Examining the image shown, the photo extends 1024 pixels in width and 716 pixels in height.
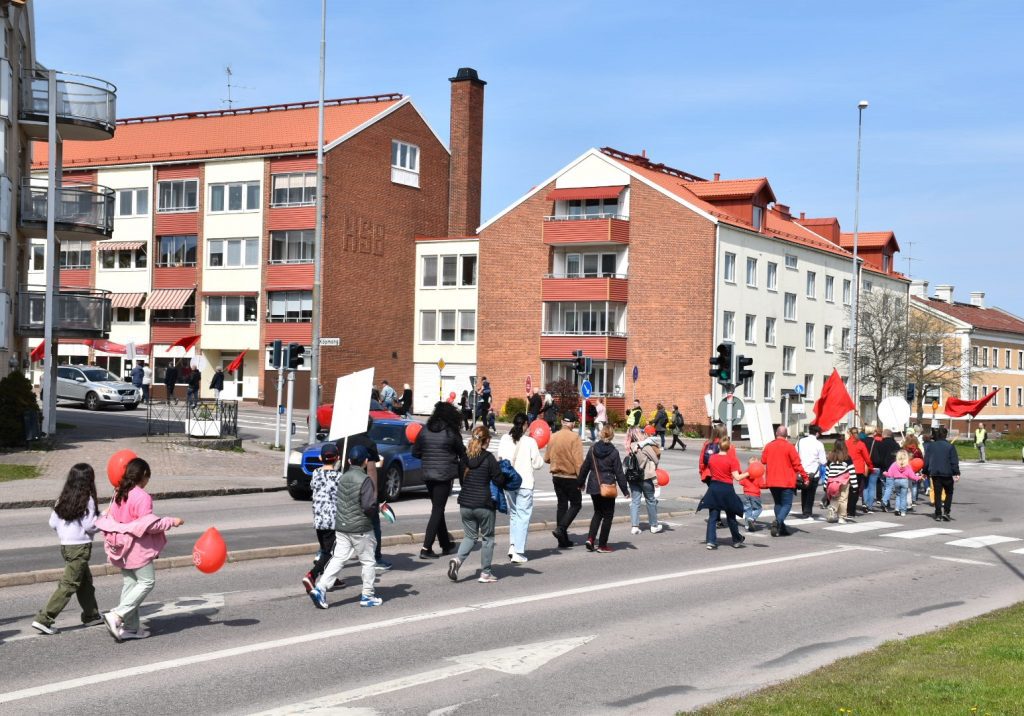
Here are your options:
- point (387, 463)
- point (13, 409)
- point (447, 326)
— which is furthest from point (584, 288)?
point (387, 463)

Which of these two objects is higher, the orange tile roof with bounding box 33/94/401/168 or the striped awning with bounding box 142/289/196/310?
the orange tile roof with bounding box 33/94/401/168

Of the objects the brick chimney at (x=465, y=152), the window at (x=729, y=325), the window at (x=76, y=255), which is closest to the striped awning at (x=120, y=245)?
the window at (x=76, y=255)

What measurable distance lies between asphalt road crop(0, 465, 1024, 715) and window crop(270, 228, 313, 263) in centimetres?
4542

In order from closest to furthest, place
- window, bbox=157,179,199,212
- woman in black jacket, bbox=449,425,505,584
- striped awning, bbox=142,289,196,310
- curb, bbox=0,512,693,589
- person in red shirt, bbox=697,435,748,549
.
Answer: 1. curb, bbox=0,512,693,589
2. woman in black jacket, bbox=449,425,505,584
3. person in red shirt, bbox=697,435,748,549
4. striped awning, bbox=142,289,196,310
5. window, bbox=157,179,199,212

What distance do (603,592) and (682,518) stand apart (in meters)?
9.39

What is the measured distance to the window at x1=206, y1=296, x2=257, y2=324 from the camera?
201ft

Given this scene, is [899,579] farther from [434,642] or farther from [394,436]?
[394,436]

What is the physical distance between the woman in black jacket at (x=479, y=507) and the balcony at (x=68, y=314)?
22709mm

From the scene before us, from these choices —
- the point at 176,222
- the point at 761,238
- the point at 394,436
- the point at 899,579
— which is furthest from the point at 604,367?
the point at 899,579

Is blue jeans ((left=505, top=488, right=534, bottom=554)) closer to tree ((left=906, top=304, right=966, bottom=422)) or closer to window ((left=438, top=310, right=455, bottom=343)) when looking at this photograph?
window ((left=438, top=310, right=455, bottom=343))

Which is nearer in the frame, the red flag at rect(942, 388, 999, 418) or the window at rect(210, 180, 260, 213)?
the red flag at rect(942, 388, 999, 418)

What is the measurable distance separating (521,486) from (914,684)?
7.08 m

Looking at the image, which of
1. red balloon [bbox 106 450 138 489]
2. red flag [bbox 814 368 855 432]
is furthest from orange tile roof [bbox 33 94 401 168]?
red balloon [bbox 106 450 138 489]

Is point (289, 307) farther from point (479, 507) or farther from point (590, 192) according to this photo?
point (479, 507)
